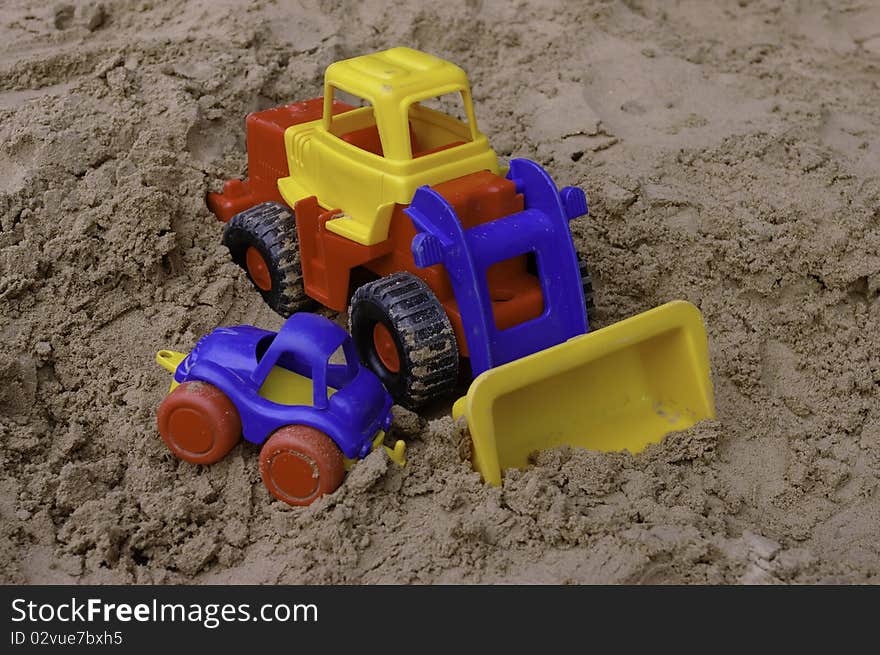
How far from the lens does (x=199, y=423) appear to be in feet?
8.50

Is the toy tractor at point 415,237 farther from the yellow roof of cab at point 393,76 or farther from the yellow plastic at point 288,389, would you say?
the yellow plastic at point 288,389

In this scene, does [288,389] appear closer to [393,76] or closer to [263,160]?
[393,76]

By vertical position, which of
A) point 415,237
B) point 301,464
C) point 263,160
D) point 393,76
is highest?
point 393,76

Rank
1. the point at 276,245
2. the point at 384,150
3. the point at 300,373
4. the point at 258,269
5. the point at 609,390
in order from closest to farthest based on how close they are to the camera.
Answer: the point at 300,373
the point at 609,390
the point at 384,150
the point at 276,245
the point at 258,269

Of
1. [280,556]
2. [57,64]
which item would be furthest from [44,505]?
[57,64]

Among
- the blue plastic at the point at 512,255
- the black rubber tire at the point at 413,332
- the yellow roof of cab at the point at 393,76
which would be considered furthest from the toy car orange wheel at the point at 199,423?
the yellow roof of cab at the point at 393,76

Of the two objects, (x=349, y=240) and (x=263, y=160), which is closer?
(x=349, y=240)

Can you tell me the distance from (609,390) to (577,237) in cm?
75

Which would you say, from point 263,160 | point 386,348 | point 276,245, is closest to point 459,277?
point 386,348

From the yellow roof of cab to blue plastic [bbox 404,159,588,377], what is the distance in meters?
0.30

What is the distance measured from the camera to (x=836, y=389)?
298 centimetres

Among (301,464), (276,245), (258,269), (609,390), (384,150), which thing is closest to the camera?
(301,464)

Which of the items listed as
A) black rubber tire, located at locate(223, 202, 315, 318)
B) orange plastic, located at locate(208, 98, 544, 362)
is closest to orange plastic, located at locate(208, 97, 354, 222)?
orange plastic, located at locate(208, 98, 544, 362)

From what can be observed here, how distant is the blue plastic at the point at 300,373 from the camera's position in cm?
251
